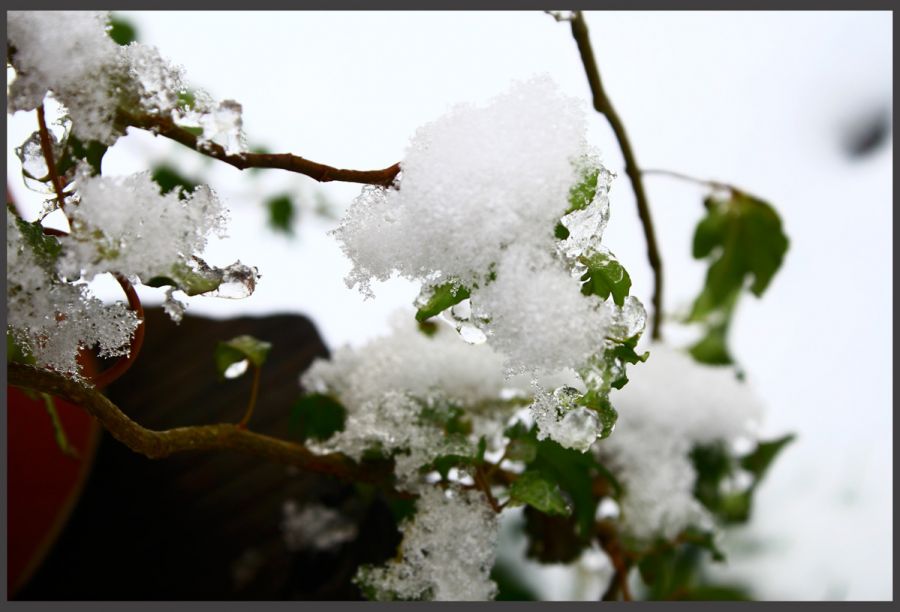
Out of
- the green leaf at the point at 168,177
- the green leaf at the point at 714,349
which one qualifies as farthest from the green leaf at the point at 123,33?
the green leaf at the point at 714,349

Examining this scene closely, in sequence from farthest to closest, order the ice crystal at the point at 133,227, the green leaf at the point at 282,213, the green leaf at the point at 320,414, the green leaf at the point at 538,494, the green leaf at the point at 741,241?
the green leaf at the point at 282,213 < the green leaf at the point at 741,241 < the green leaf at the point at 320,414 < the green leaf at the point at 538,494 < the ice crystal at the point at 133,227

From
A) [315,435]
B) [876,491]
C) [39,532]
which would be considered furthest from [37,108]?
[876,491]

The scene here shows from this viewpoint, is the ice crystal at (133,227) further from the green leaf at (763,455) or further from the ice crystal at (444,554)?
the green leaf at (763,455)

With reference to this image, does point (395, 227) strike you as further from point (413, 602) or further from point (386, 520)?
point (386, 520)

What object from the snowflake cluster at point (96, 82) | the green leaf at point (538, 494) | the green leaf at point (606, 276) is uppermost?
the snowflake cluster at point (96, 82)

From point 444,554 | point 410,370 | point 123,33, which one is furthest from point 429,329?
point 123,33

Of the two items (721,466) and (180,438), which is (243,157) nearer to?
(180,438)
